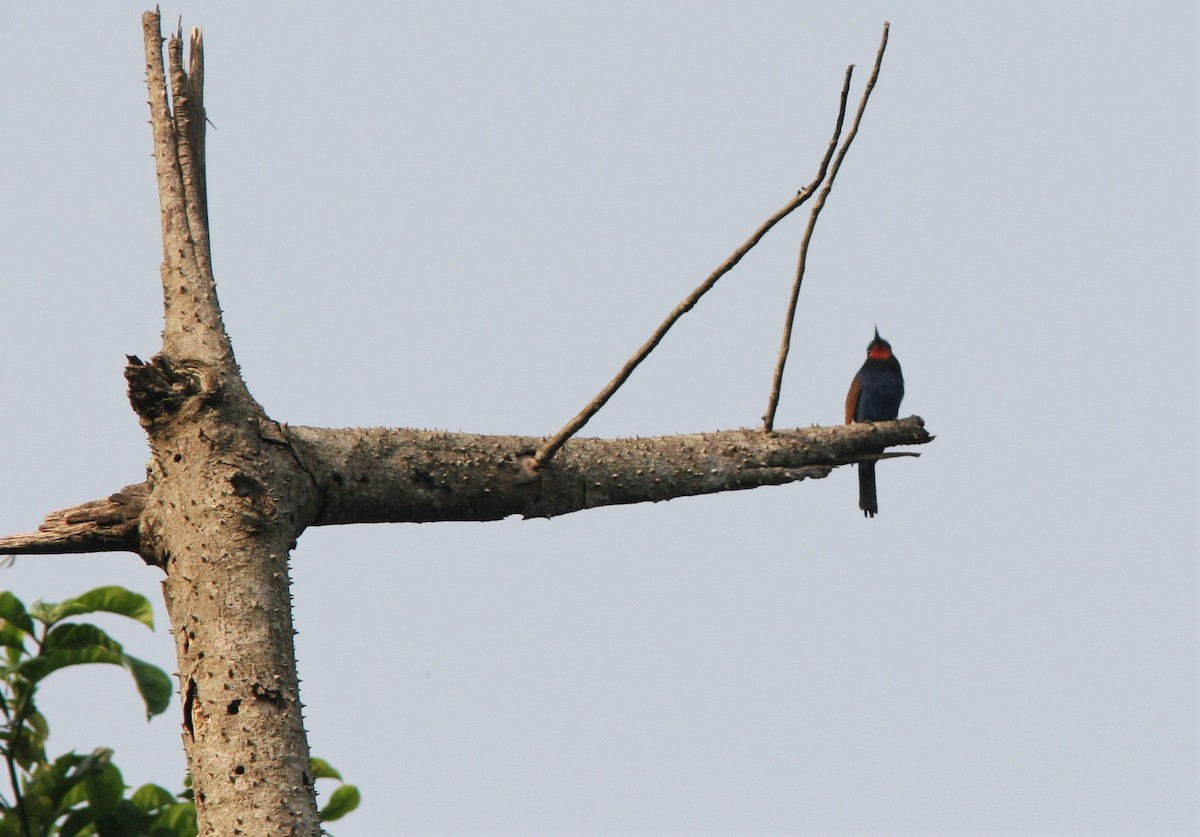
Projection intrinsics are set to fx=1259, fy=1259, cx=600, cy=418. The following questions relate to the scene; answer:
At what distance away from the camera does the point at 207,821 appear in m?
2.46

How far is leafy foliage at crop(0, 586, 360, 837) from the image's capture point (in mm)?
3344

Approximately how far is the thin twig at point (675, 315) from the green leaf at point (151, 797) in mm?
1425

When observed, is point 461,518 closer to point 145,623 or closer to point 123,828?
point 145,623

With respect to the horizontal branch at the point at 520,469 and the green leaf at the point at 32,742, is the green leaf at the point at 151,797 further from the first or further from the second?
the horizontal branch at the point at 520,469

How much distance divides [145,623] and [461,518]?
0.94 metres

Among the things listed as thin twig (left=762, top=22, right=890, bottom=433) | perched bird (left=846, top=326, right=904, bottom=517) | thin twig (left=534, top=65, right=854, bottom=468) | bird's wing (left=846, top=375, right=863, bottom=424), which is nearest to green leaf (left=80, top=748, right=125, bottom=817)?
thin twig (left=534, top=65, right=854, bottom=468)

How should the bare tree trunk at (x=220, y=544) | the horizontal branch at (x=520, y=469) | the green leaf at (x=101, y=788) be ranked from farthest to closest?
1. the green leaf at (x=101, y=788)
2. the horizontal branch at (x=520, y=469)
3. the bare tree trunk at (x=220, y=544)

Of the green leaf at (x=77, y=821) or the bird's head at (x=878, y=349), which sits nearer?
the green leaf at (x=77, y=821)

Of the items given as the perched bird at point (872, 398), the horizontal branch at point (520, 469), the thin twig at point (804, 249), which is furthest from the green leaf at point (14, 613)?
the perched bird at point (872, 398)

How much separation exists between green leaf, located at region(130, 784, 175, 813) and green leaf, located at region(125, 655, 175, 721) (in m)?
0.40

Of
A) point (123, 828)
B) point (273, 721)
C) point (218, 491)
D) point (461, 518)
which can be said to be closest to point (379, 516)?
point (461, 518)

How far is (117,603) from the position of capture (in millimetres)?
3434

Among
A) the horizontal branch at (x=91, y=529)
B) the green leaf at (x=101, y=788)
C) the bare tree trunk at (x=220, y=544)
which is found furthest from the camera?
the green leaf at (x=101, y=788)

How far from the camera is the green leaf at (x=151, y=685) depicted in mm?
3266
